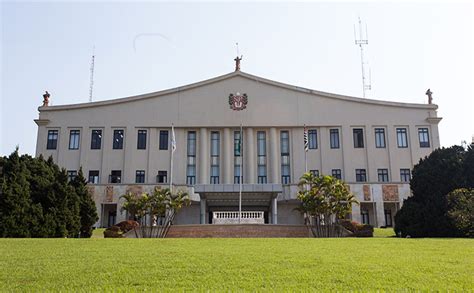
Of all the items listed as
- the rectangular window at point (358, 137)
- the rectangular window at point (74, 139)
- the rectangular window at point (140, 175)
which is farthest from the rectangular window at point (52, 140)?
the rectangular window at point (358, 137)

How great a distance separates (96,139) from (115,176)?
12.7 ft

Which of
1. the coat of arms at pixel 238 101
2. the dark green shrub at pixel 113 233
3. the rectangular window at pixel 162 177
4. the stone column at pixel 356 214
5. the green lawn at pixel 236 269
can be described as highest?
the coat of arms at pixel 238 101

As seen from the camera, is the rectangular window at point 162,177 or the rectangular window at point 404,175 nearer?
the rectangular window at point 404,175

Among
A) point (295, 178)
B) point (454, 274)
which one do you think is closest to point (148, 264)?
point (454, 274)

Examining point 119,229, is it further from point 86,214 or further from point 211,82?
point 211,82

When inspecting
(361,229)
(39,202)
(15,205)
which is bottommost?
(361,229)

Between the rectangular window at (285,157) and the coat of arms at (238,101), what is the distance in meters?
4.33

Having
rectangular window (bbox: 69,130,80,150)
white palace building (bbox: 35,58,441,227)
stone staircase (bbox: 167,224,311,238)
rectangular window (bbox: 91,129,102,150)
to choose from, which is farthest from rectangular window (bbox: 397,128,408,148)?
rectangular window (bbox: 69,130,80,150)

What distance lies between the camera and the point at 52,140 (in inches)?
1689

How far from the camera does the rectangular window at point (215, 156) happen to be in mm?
42406

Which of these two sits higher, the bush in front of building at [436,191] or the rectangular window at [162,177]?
the rectangular window at [162,177]

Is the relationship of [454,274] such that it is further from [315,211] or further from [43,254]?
[315,211]

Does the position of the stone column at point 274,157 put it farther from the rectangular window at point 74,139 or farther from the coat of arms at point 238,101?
the rectangular window at point 74,139

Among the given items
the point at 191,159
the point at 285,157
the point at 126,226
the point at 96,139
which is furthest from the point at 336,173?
the point at 96,139
